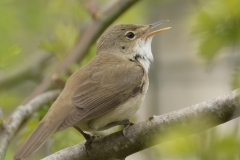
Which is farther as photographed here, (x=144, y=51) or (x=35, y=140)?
(x=144, y=51)

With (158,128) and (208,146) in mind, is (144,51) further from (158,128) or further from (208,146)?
(208,146)

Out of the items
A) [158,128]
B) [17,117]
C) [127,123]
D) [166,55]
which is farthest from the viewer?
[166,55]

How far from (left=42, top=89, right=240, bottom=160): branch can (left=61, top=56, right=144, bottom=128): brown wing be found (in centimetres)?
23

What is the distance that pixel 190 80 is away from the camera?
28.2 ft

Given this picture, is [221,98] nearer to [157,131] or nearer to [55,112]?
[157,131]

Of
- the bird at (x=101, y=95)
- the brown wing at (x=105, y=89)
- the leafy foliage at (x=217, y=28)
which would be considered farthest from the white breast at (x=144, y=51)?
the leafy foliage at (x=217, y=28)

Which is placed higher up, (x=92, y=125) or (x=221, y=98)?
(x=221, y=98)

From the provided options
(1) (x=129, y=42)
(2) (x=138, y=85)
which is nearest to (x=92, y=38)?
(1) (x=129, y=42)

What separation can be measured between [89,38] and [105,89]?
3.19ft

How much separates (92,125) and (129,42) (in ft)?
4.33

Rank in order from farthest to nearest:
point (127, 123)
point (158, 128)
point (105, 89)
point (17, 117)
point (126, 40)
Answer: point (126, 40), point (105, 89), point (17, 117), point (127, 123), point (158, 128)

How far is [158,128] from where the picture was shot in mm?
2338

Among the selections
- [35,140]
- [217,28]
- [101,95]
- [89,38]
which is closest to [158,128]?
[217,28]

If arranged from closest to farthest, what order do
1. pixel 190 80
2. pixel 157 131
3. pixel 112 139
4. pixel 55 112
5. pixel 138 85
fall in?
pixel 157 131 → pixel 112 139 → pixel 55 112 → pixel 138 85 → pixel 190 80
